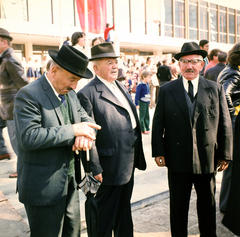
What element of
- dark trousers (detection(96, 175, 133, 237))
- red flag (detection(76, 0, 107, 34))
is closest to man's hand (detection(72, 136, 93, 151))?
dark trousers (detection(96, 175, 133, 237))

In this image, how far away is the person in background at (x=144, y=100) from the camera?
697 cm

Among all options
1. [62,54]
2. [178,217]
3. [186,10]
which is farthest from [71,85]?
[186,10]

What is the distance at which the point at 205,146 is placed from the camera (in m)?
2.59

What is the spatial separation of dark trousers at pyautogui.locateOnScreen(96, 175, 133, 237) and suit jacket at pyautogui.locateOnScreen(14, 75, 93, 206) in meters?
0.75

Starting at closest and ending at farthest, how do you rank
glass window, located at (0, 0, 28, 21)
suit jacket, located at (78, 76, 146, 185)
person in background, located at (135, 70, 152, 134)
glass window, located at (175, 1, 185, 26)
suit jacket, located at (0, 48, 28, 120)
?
suit jacket, located at (78, 76, 146, 185), suit jacket, located at (0, 48, 28, 120), person in background, located at (135, 70, 152, 134), glass window, located at (0, 0, 28, 21), glass window, located at (175, 1, 185, 26)

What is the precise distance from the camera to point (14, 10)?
18953 millimetres

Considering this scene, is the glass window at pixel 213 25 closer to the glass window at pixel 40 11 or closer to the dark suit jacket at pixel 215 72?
the glass window at pixel 40 11

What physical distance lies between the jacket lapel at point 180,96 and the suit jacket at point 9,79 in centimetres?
233

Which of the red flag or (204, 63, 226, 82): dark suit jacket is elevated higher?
the red flag

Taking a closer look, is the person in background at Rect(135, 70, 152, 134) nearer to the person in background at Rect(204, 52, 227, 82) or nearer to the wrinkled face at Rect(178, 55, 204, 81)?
the person in background at Rect(204, 52, 227, 82)

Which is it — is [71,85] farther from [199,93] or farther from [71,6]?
[71,6]

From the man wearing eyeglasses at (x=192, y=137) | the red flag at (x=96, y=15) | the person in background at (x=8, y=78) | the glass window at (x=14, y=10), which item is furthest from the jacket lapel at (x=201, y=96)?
Result: the glass window at (x=14, y=10)

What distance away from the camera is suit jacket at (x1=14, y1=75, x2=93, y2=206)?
1765 mm

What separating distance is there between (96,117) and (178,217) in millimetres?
1205
